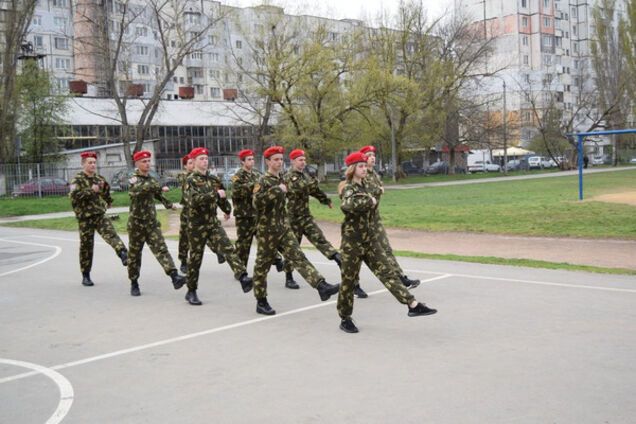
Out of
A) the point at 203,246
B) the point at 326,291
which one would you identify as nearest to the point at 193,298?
the point at 203,246

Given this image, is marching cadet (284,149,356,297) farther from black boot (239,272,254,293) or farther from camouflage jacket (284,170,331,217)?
black boot (239,272,254,293)

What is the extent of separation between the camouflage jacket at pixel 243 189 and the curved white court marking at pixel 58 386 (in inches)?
175

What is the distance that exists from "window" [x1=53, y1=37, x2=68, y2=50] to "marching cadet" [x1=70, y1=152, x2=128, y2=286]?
73.5m

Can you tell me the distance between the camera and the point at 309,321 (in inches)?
320

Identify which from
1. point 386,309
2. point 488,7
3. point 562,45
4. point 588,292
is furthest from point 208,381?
point 562,45

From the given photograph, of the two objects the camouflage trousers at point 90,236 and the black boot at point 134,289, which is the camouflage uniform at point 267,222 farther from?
the camouflage trousers at point 90,236

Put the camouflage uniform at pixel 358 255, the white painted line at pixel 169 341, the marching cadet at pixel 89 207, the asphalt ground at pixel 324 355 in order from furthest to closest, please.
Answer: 1. the marching cadet at pixel 89 207
2. the camouflage uniform at pixel 358 255
3. the white painted line at pixel 169 341
4. the asphalt ground at pixel 324 355

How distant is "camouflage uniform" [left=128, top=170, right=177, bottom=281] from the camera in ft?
33.4

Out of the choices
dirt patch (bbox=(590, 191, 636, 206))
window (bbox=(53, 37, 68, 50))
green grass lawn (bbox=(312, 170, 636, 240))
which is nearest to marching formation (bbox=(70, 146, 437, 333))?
green grass lawn (bbox=(312, 170, 636, 240))

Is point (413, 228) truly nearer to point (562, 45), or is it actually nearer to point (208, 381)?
point (208, 381)

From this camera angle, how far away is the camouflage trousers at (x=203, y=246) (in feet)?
30.2

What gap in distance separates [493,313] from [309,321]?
202cm

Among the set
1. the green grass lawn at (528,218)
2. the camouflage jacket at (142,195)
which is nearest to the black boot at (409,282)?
the camouflage jacket at (142,195)

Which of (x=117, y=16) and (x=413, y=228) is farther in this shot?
(x=117, y=16)
